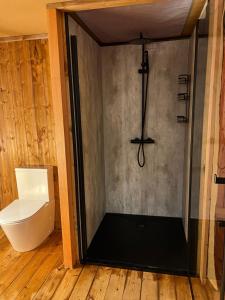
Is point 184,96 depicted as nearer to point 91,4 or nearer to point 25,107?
point 91,4

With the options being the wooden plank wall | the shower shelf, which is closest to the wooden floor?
the wooden plank wall

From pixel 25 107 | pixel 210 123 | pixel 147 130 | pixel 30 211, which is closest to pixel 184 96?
pixel 147 130

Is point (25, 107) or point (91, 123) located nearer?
point (91, 123)

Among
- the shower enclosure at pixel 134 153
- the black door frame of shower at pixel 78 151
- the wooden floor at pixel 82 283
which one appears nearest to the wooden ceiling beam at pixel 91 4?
the black door frame of shower at pixel 78 151

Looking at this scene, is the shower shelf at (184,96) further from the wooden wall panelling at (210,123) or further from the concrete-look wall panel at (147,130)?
the wooden wall panelling at (210,123)

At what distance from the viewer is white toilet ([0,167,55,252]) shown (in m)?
2.24

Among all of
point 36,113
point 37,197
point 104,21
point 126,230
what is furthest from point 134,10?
point 126,230

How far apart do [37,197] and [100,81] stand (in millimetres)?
1575

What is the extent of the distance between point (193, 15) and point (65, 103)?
135cm

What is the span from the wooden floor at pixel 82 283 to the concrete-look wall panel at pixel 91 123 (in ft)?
1.50

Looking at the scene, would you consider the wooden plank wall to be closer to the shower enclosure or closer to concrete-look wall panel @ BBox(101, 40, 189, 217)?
the shower enclosure

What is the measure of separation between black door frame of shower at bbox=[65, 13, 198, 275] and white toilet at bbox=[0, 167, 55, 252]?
1.66 ft

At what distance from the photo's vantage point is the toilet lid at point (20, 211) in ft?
7.21

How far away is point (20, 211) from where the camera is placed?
7.70ft
